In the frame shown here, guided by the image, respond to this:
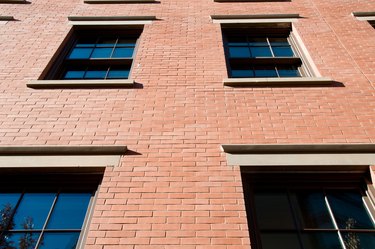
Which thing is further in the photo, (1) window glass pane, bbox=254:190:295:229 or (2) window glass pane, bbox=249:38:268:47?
(2) window glass pane, bbox=249:38:268:47

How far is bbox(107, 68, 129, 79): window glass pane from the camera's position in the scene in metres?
A: 5.99

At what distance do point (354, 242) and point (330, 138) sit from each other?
138cm

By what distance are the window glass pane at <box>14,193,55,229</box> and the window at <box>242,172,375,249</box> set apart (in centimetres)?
237

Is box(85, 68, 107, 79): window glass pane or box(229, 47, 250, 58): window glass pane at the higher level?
box(229, 47, 250, 58): window glass pane

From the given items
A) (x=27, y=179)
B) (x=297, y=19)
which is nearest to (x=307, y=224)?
(x=27, y=179)

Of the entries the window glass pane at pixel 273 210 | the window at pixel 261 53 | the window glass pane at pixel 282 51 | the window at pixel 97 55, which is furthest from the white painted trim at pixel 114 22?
the window glass pane at pixel 273 210

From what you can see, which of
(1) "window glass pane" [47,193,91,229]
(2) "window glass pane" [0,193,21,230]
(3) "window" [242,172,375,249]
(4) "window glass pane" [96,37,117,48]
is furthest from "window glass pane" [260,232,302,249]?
(4) "window glass pane" [96,37,117,48]

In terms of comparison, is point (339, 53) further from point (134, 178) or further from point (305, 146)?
point (134, 178)

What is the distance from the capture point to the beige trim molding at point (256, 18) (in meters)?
7.05

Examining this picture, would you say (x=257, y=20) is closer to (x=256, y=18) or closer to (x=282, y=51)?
(x=256, y=18)

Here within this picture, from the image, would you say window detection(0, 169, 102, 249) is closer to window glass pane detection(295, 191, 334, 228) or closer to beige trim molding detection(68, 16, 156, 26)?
window glass pane detection(295, 191, 334, 228)

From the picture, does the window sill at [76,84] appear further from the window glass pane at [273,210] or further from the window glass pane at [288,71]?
the window glass pane at [288,71]

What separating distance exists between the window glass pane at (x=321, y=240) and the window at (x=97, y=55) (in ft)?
13.1

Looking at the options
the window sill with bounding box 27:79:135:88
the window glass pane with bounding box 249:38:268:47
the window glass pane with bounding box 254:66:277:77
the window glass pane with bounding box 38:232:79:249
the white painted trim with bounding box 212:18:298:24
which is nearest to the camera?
the window glass pane with bounding box 38:232:79:249
